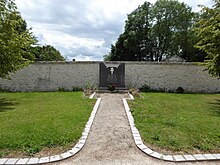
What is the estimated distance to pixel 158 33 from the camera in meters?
34.5

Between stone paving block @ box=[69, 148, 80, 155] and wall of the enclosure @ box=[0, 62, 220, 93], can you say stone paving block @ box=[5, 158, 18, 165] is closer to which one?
stone paving block @ box=[69, 148, 80, 155]

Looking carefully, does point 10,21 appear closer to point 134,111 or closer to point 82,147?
point 134,111

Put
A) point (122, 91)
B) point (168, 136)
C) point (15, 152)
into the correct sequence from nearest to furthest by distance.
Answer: point (15, 152)
point (168, 136)
point (122, 91)

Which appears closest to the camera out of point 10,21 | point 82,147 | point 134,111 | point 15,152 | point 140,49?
point 15,152

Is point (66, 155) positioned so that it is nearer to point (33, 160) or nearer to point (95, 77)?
point (33, 160)

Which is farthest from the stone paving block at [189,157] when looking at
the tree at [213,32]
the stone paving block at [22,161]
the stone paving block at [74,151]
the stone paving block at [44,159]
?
the tree at [213,32]

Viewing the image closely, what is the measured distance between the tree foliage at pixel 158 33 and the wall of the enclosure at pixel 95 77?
16.6m

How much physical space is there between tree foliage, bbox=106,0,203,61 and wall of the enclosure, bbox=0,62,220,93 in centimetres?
1664

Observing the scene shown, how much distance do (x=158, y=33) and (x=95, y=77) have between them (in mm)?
21410

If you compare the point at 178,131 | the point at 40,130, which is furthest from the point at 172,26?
the point at 40,130

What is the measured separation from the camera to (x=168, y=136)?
527cm

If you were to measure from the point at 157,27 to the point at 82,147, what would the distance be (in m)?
32.9

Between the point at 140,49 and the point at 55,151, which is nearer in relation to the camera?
the point at 55,151

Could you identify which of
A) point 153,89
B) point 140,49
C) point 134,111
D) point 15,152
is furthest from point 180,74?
point 140,49
